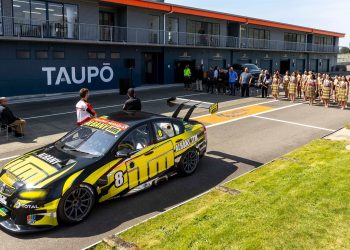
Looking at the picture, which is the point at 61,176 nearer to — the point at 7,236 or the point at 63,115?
the point at 7,236

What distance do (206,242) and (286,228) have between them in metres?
1.34

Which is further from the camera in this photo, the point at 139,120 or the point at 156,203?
the point at 139,120

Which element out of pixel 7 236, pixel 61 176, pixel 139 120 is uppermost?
pixel 139 120

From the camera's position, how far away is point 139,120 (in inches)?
294

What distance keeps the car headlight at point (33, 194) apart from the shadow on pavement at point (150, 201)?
62 centimetres

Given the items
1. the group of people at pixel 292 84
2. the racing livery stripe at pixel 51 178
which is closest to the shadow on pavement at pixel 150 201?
the racing livery stripe at pixel 51 178

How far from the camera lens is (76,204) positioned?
596cm

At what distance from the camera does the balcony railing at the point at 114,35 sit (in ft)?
68.7

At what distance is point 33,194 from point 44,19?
19.4 m

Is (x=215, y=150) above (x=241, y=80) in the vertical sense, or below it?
below

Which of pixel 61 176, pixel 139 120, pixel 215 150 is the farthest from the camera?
pixel 215 150

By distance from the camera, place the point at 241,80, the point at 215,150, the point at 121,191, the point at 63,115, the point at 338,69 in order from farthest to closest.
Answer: the point at 338,69 < the point at 241,80 < the point at 63,115 < the point at 215,150 < the point at 121,191

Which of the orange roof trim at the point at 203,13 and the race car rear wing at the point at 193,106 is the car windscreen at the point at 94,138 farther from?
the orange roof trim at the point at 203,13

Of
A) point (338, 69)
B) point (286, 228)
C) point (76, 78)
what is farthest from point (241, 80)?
point (338, 69)
